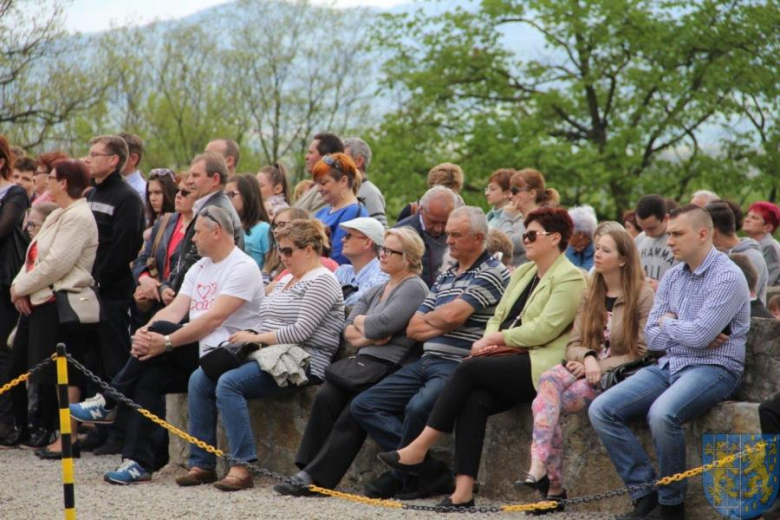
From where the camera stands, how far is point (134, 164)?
11242 millimetres

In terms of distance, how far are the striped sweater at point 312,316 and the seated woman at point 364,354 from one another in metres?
0.33

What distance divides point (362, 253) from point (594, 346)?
2.38 metres

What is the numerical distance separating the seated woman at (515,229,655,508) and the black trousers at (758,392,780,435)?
3.31 ft

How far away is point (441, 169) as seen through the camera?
10719 mm

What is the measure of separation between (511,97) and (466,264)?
66.5 ft

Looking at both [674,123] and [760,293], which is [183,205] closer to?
[760,293]

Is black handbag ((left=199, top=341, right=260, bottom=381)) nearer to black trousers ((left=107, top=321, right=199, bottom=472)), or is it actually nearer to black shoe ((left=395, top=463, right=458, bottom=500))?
black trousers ((left=107, top=321, right=199, bottom=472))

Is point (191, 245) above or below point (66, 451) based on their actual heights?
above

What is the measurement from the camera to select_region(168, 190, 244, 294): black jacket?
962cm

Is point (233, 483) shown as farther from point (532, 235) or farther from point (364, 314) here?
point (532, 235)

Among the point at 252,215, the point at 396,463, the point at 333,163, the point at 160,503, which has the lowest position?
the point at 160,503

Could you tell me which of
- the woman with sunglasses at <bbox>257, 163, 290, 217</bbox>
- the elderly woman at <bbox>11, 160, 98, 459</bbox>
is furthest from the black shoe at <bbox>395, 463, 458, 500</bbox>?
the woman with sunglasses at <bbox>257, 163, 290, 217</bbox>

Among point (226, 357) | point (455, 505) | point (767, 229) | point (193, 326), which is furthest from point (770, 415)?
point (767, 229)

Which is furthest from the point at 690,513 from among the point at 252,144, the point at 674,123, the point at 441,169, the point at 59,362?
the point at 252,144
